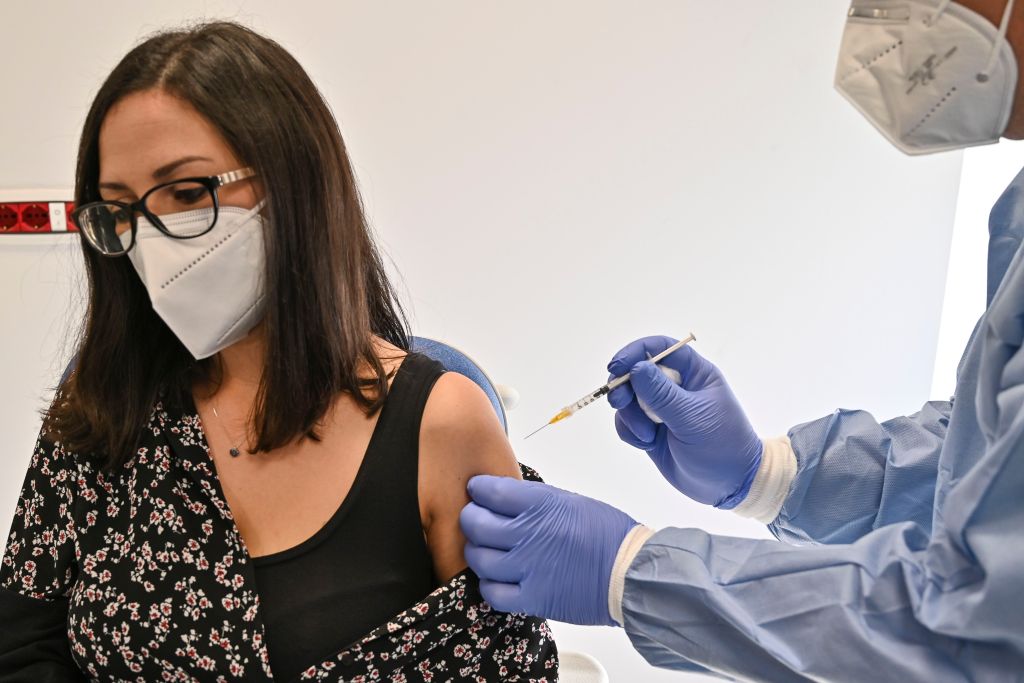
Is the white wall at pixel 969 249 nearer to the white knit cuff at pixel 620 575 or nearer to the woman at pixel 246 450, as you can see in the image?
the white knit cuff at pixel 620 575

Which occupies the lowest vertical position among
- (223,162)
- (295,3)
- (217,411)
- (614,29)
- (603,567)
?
(603,567)

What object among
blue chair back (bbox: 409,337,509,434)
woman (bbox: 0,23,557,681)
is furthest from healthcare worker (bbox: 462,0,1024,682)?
blue chair back (bbox: 409,337,509,434)

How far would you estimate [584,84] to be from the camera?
203 cm

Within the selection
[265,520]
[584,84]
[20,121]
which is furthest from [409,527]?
[20,121]

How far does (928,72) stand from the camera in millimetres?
1026

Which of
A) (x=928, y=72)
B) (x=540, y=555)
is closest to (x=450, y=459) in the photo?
(x=540, y=555)

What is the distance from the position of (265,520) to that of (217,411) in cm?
19

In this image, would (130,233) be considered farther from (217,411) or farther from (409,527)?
(409,527)

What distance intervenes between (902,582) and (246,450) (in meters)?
0.84

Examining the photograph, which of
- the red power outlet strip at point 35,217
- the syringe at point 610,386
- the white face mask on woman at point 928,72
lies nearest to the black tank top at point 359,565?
the syringe at point 610,386

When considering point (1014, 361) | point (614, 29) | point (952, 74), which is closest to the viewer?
point (1014, 361)

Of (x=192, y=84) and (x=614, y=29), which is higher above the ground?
(x=614, y=29)

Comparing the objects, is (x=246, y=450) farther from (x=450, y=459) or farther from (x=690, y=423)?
(x=690, y=423)

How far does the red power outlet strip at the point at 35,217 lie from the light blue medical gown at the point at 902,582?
183 cm
